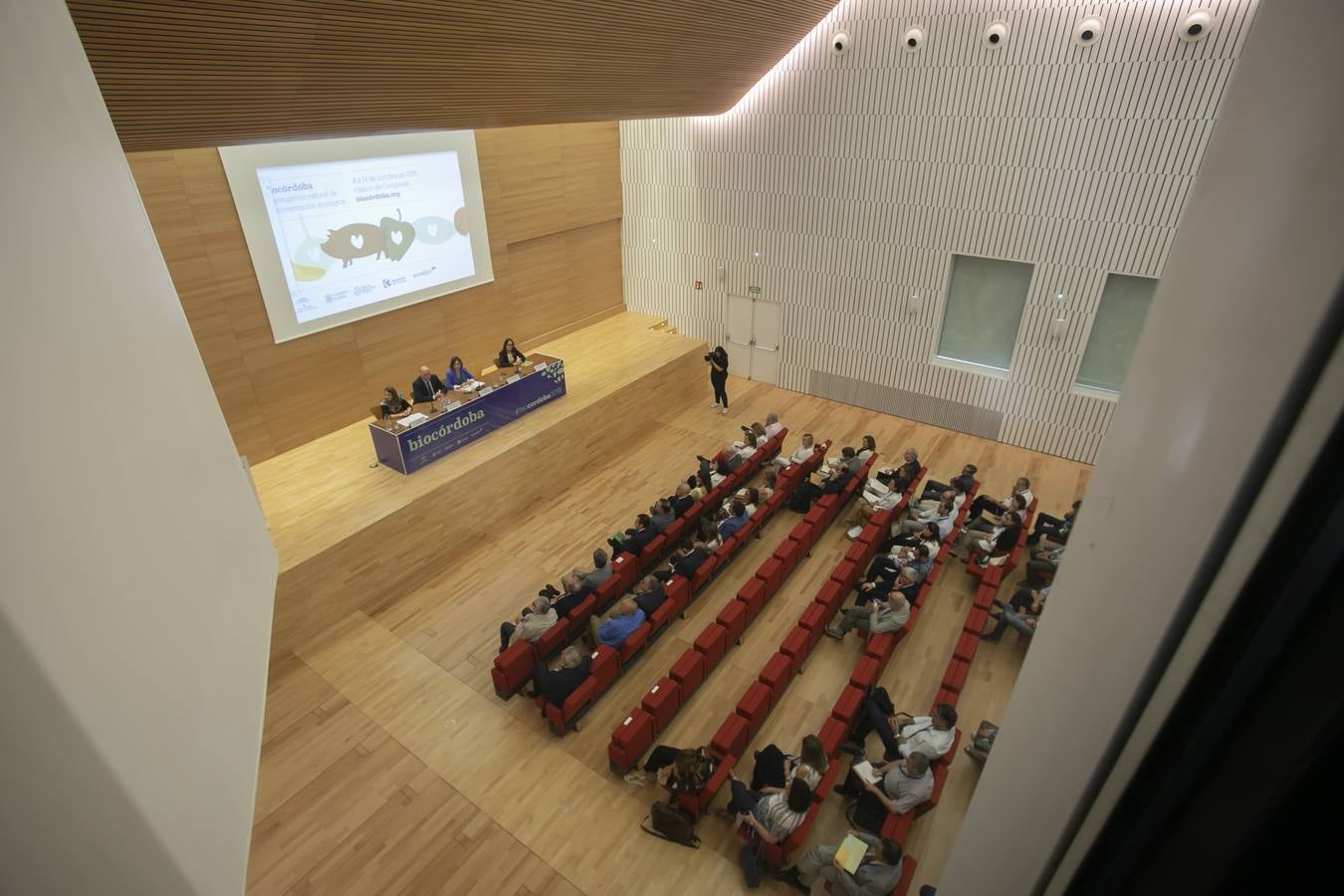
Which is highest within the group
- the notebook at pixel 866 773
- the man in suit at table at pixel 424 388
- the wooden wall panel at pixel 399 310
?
the wooden wall panel at pixel 399 310

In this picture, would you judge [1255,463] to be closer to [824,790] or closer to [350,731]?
[824,790]

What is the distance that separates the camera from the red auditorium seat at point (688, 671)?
243 inches

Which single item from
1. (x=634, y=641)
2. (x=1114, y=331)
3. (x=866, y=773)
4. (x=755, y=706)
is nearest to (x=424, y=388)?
(x=634, y=641)

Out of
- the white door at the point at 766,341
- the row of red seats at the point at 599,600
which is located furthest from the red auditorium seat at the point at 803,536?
the white door at the point at 766,341

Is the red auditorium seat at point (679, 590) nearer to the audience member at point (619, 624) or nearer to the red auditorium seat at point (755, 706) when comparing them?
the audience member at point (619, 624)

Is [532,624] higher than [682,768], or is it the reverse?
[532,624]

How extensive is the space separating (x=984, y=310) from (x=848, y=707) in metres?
7.20

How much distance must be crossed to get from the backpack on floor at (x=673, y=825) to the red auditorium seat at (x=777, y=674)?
4.36ft

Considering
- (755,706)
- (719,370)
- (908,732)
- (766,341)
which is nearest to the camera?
(908,732)

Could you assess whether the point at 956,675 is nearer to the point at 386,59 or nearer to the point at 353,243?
the point at 386,59

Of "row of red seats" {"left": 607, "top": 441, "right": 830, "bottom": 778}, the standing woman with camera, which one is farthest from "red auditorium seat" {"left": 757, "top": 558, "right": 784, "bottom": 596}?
the standing woman with camera

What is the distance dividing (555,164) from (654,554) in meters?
7.38

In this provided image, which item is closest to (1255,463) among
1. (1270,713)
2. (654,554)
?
(1270,713)

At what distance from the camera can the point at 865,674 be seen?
6.01 metres
